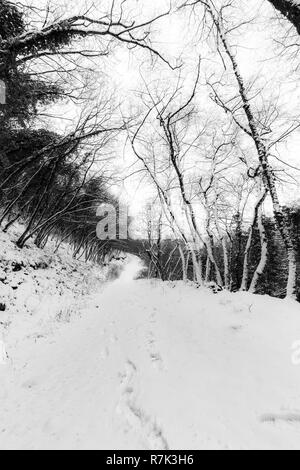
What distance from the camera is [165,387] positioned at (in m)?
3.13

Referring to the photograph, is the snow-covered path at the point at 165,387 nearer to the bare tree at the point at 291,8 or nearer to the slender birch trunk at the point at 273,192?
the slender birch trunk at the point at 273,192

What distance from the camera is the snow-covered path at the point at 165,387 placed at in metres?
2.39

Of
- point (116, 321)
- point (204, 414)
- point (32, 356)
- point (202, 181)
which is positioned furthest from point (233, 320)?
point (202, 181)

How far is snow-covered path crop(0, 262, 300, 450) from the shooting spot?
7.84 ft

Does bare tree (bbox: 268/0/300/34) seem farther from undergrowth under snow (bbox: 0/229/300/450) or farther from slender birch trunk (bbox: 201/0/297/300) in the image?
undergrowth under snow (bbox: 0/229/300/450)

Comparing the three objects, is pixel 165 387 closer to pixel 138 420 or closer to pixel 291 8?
pixel 138 420

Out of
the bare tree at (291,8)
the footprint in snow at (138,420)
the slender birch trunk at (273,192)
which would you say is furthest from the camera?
the slender birch trunk at (273,192)

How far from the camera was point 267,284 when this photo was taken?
20.9 m

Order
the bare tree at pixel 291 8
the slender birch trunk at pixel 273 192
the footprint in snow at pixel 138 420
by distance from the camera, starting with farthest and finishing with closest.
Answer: the slender birch trunk at pixel 273 192
the bare tree at pixel 291 8
the footprint in snow at pixel 138 420

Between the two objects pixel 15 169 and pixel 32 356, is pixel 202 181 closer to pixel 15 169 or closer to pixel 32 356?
pixel 15 169

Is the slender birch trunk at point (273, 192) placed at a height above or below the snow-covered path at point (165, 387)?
above

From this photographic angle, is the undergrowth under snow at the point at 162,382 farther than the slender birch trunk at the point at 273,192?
No

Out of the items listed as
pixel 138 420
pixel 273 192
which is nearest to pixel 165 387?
pixel 138 420

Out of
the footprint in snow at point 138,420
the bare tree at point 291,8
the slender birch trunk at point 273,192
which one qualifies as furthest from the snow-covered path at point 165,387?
the bare tree at point 291,8
